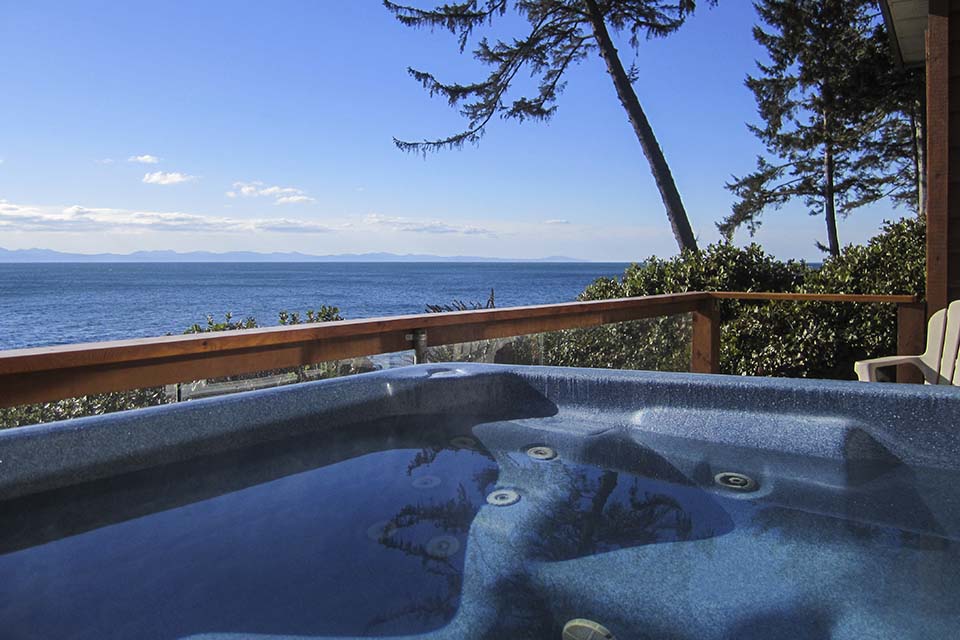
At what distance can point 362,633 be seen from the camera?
1036 mm

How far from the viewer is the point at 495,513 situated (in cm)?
147

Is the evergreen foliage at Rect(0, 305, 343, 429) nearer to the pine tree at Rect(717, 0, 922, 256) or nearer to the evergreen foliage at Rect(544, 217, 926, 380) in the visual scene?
the evergreen foliage at Rect(544, 217, 926, 380)

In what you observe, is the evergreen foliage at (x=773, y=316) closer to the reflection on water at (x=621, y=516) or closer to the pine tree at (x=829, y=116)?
the reflection on water at (x=621, y=516)

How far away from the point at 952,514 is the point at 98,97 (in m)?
27.8

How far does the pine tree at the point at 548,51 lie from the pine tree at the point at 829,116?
334 centimetres

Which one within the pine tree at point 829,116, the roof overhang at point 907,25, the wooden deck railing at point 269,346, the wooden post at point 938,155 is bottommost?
the wooden deck railing at point 269,346

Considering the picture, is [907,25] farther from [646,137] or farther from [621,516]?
[646,137]

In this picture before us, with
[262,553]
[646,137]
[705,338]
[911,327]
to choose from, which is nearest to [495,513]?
[262,553]

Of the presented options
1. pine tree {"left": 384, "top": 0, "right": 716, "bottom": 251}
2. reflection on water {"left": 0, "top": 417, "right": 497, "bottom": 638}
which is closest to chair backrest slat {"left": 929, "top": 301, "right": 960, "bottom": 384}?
reflection on water {"left": 0, "top": 417, "right": 497, "bottom": 638}

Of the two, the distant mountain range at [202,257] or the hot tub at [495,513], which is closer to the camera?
the hot tub at [495,513]

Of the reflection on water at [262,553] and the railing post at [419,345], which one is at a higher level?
the railing post at [419,345]

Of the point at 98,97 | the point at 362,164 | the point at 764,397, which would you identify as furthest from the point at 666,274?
the point at 98,97

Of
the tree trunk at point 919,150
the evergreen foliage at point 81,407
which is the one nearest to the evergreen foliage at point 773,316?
the evergreen foliage at point 81,407

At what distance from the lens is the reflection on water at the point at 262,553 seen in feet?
3.52
